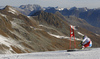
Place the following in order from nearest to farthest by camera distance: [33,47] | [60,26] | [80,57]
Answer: [80,57]
[33,47]
[60,26]

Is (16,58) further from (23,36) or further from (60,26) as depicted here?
(60,26)

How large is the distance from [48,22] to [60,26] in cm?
1682

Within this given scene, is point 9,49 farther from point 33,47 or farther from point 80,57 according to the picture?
point 80,57

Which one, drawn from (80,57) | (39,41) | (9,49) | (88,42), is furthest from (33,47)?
(80,57)

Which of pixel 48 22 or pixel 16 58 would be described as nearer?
pixel 16 58

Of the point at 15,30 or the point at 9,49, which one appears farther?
the point at 15,30

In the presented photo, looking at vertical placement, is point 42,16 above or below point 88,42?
below

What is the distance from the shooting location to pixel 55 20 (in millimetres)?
184625

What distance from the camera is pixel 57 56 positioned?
1972cm

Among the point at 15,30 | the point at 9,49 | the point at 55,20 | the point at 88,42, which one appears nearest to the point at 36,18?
the point at 55,20

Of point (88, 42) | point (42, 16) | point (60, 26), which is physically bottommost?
point (60, 26)

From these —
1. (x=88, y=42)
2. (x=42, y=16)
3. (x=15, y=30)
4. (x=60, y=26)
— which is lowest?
(x=60, y=26)

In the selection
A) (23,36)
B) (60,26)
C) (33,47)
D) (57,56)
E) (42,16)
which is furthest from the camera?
(42,16)

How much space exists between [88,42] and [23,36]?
68.8m
